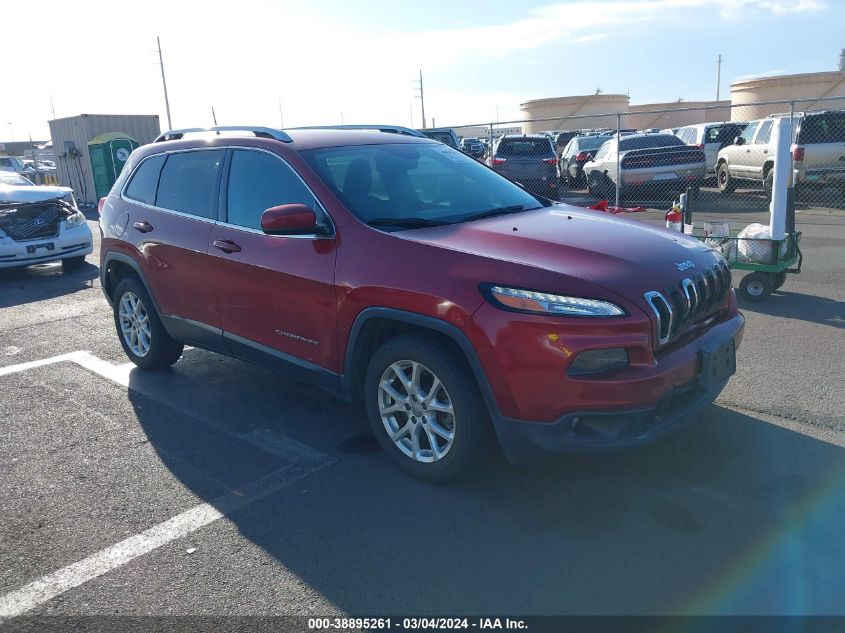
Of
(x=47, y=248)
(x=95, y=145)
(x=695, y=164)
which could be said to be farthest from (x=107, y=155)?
(x=695, y=164)

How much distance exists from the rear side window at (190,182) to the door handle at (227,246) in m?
0.27

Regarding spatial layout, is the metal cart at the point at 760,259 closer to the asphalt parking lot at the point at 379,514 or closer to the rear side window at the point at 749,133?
the asphalt parking lot at the point at 379,514

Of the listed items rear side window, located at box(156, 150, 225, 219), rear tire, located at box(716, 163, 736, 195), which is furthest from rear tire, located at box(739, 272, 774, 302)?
rear tire, located at box(716, 163, 736, 195)

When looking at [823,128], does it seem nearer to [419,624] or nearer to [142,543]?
[419,624]

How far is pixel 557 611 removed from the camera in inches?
113

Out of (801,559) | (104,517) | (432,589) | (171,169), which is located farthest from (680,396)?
(171,169)

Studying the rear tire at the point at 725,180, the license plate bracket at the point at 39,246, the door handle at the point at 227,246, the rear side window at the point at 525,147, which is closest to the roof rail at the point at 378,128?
the door handle at the point at 227,246

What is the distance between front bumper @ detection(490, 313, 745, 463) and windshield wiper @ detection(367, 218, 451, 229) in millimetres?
1220

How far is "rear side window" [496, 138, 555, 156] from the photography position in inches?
705

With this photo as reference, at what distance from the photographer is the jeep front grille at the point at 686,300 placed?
3.46m

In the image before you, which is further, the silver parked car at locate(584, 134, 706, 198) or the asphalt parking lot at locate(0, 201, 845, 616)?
the silver parked car at locate(584, 134, 706, 198)

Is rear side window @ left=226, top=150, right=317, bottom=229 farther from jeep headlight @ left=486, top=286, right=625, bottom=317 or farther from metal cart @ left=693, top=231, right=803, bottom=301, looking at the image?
metal cart @ left=693, top=231, right=803, bottom=301

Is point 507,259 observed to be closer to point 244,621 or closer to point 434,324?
point 434,324

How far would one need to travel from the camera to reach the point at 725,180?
61.5ft
